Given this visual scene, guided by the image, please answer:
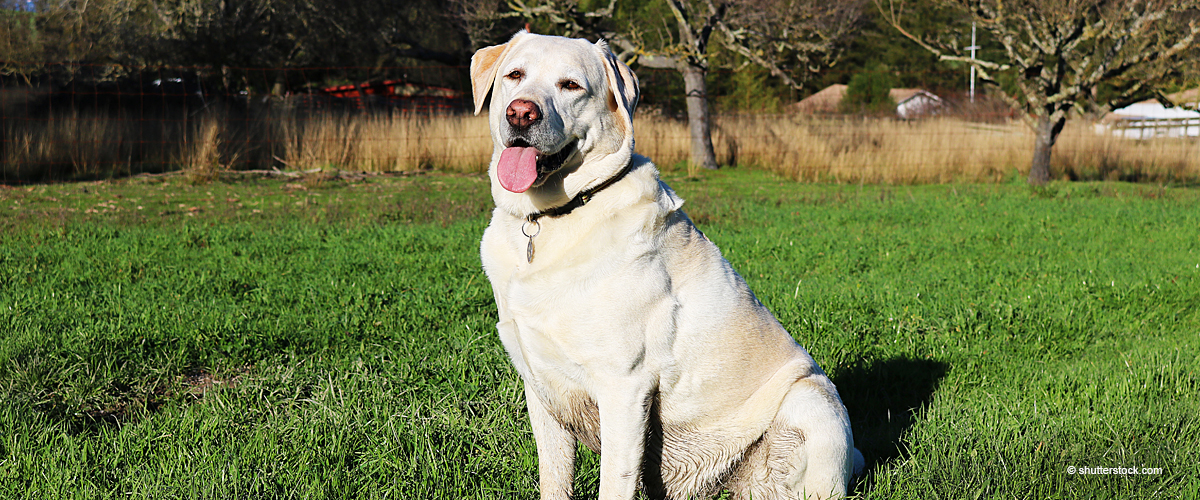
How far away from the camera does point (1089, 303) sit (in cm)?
491

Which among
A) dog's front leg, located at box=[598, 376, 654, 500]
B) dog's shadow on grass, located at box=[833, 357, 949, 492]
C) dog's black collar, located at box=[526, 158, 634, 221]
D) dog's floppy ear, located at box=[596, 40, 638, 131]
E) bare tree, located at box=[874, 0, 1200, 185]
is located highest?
bare tree, located at box=[874, 0, 1200, 185]

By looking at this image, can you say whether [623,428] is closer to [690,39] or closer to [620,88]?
[620,88]

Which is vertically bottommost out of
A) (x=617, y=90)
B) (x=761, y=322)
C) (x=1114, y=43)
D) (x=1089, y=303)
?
(x=1089, y=303)

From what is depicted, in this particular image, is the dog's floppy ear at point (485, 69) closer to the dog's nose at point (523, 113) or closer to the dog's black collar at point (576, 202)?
the dog's nose at point (523, 113)

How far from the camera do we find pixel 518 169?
2.28 meters

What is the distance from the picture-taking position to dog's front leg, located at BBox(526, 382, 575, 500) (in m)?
2.54

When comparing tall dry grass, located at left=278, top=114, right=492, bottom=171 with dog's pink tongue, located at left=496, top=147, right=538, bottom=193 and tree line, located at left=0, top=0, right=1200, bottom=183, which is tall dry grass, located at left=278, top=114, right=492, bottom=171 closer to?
tree line, located at left=0, top=0, right=1200, bottom=183

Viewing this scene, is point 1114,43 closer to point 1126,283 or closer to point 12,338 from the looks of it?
point 1126,283

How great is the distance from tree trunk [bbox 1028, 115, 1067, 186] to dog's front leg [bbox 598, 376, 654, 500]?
1330cm

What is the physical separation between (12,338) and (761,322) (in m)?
3.41

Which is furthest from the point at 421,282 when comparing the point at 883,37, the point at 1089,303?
the point at 883,37

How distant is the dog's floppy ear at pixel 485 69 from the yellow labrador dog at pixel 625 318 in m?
0.07

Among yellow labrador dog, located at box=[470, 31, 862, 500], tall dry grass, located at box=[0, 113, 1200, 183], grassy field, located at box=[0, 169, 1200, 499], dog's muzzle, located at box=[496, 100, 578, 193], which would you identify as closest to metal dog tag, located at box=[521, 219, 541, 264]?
yellow labrador dog, located at box=[470, 31, 862, 500]

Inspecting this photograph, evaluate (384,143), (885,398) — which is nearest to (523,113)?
(885,398)
